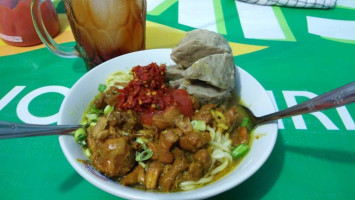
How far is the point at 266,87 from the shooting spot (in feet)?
11.9

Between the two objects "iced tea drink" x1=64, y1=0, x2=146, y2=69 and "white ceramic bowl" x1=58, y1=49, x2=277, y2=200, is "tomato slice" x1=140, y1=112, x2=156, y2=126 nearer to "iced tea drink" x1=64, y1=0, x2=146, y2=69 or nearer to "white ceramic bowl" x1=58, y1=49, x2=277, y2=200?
"white ceramic bowl" x1=58, y1=49, x2=277, y2=200

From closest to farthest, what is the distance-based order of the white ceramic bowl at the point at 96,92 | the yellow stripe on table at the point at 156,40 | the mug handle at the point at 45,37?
the white ceramic bowl at the point at 96,92 < the mug handle at the point at 45,37 < the yellow stripe on table at the point at 156,40

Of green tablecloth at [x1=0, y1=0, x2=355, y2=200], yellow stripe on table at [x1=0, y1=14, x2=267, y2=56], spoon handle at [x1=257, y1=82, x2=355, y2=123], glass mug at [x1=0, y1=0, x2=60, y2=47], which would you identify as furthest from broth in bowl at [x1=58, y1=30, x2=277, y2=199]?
glass mug at [x1=0, y1=0, x2=60, y2=47]

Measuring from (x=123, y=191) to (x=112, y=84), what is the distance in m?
1.54

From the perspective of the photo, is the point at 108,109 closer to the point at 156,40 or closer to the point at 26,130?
the point at 26,130

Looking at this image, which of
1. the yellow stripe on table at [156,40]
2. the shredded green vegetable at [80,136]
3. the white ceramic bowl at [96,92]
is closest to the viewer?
the white ceramic bowl at [96,92]

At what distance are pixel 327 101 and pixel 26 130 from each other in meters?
2.39

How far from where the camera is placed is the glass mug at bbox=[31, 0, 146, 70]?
3.09m

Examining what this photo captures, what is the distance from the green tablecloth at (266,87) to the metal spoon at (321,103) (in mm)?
500

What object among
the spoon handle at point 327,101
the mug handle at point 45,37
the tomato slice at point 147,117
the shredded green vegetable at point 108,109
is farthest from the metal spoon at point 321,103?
the mug handle at point 45,37

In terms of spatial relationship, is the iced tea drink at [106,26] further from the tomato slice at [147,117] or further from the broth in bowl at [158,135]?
the tomato slice at [147,117]

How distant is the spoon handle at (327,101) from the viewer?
1.95 meters

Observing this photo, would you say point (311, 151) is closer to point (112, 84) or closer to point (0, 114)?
point (112, 84)

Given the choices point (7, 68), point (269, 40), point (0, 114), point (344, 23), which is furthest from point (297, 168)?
point (7, 68)
